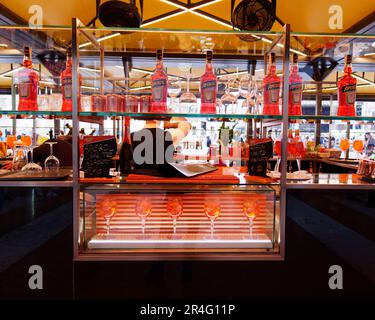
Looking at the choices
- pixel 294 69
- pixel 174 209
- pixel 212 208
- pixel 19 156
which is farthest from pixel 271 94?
pixel 19 156

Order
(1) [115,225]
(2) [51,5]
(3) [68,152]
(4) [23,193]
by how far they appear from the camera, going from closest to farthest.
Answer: (4) [23,193] < (1) [115,225] < (3) [68,152] < (2) [51,5]

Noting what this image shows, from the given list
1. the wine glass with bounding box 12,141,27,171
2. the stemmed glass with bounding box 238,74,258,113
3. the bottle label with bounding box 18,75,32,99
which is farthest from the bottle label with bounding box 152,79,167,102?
the wine glass with bounding box 12,141,27,171

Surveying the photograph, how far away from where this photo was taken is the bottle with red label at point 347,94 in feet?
5.92

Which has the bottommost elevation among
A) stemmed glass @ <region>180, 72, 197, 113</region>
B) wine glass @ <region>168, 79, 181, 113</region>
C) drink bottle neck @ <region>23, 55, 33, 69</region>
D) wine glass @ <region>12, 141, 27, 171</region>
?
wine glass @ <region>12, 141, 27, 171</region>

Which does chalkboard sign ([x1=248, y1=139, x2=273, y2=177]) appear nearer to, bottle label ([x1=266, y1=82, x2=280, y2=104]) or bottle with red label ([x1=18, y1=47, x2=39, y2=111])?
bottle label ([x1=266, y1=82, x2=280, y2=104])

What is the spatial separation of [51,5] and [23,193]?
334 cm

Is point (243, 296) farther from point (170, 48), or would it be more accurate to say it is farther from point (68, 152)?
point (68, 152)

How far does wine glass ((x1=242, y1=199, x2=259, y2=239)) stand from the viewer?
1861 mm

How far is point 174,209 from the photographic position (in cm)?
186

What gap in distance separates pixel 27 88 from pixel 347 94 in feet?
5.99

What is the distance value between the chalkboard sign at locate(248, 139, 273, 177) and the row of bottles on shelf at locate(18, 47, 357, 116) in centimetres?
18

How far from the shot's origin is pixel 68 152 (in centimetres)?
273

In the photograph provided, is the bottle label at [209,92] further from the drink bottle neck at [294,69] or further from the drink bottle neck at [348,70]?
the drink bottle neck at [348,70]
